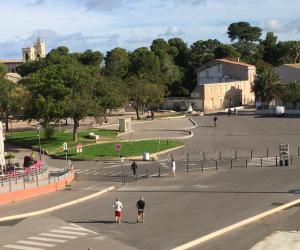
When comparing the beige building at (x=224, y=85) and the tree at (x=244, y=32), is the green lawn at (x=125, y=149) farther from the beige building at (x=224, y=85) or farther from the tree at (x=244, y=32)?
the tree at (x=244, y=32)

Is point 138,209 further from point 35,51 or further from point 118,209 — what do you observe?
point 35,51

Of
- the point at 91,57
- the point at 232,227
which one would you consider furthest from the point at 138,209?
the point at 91,57

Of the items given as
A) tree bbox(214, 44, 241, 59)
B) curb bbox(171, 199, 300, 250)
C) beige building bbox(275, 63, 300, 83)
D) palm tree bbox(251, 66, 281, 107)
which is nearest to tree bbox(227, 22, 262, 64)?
tree bbox(214, 44, 241, 59)

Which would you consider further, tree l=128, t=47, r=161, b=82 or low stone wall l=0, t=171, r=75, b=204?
tree l=128, t=47, r=161, b=82

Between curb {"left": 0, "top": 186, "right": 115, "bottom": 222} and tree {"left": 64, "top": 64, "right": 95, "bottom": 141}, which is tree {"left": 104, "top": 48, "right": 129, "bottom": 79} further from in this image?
curb {"left": 0, "top": 186, "right": 115, "bottom": 222}

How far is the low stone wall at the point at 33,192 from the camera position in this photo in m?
32.6

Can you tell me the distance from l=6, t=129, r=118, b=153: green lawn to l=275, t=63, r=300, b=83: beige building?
45.5 metres

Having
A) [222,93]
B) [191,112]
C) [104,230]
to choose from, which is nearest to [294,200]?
[104,230]

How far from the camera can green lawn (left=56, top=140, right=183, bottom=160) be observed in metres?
51.2

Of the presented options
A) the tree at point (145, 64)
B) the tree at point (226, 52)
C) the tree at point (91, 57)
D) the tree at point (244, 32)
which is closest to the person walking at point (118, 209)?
the tree at point (145, 64)

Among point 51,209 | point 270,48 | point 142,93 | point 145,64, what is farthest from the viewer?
point 270,48

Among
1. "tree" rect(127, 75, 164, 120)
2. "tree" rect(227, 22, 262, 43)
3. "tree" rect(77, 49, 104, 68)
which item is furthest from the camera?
"tree" rect(227, 22, 262, 43)

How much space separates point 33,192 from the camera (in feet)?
112

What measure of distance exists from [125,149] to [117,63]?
75451 mm
